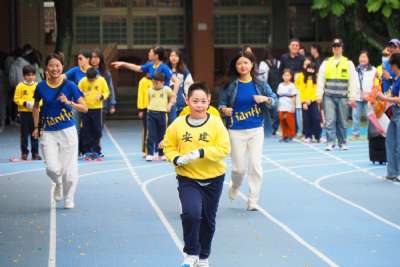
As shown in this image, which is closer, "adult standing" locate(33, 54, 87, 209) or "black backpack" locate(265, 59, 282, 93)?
"adult standing" locate(33, 54, 87, 209)

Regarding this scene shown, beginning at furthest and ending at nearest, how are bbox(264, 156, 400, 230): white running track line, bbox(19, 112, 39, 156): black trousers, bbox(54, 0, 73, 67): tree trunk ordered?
1. bbox(54, 0, 73, 67): tree trunk
2. bbox(19, 112, 39, 156): black trousers
3. bbox(264, 156, 400, 230): white running track line

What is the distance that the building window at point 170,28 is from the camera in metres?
34.9

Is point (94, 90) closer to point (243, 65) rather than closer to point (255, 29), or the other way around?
point (243, 65)

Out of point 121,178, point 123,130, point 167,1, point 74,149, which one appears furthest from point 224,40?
point 74,149

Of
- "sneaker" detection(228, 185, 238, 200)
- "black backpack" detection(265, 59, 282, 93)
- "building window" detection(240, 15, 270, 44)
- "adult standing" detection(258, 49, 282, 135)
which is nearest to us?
"sneaker" detection(228, 185, 238, 200)

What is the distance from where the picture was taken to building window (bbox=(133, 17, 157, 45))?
34844 mm

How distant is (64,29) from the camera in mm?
28422

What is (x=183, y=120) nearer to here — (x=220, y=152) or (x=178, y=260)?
(x=220, y=152)

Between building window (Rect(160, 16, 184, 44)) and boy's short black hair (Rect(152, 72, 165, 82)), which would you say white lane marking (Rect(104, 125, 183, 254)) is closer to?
boy's short black hair (Rect(152, 72, 165, 82))

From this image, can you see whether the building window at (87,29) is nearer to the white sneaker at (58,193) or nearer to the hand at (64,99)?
the white sneaker at (58,193)

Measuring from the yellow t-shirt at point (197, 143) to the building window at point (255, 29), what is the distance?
1033 inches

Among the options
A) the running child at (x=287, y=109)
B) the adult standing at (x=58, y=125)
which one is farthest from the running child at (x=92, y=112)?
the adult standing at (x=58, y=125)

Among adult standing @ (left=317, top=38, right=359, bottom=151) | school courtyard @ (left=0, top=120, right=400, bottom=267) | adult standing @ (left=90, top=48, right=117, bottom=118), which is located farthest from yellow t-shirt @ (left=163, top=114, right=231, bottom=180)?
adult standing @ (left=317, top=38, right=359, bottom=151)

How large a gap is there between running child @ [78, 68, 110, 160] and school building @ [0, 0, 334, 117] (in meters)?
14.8
